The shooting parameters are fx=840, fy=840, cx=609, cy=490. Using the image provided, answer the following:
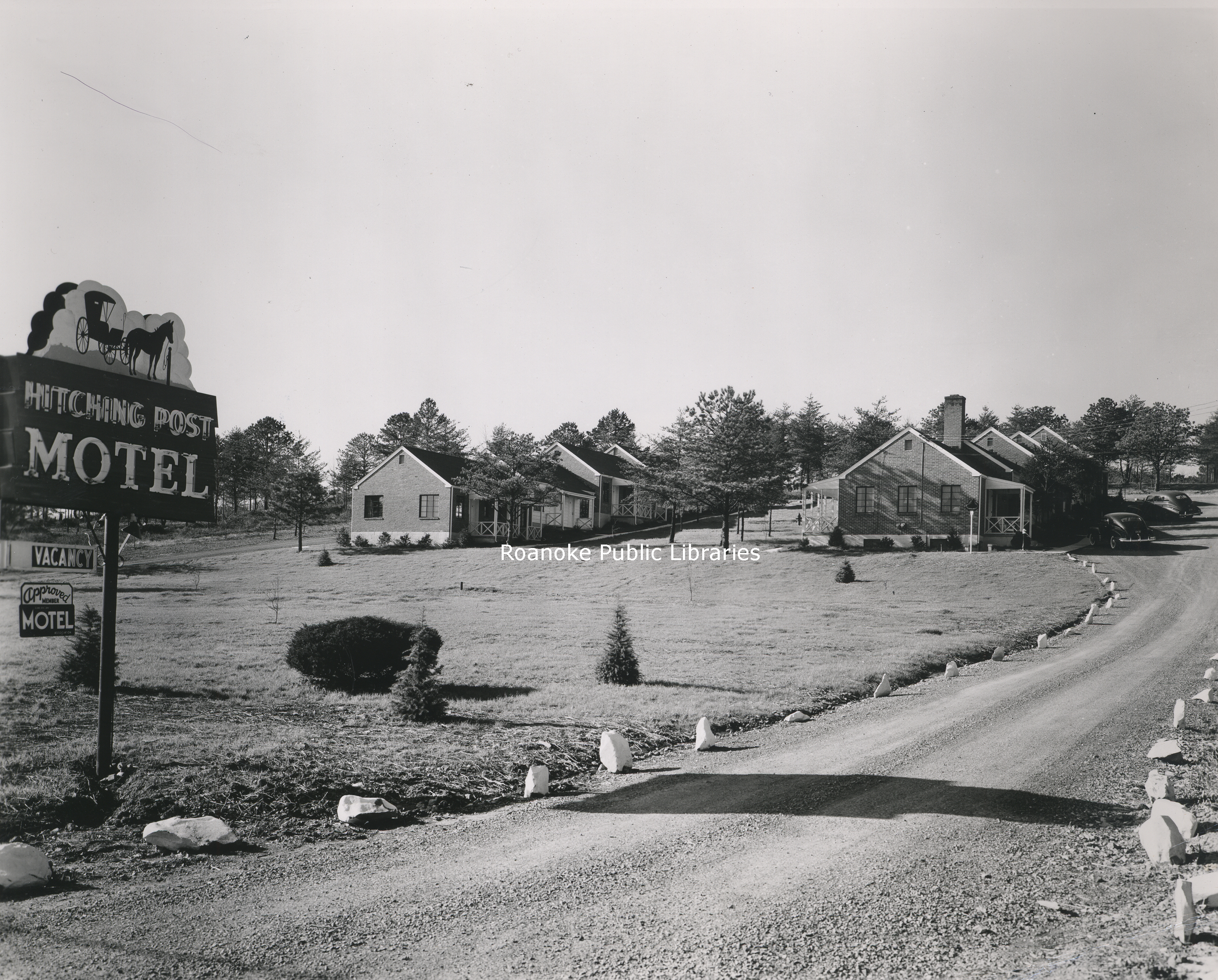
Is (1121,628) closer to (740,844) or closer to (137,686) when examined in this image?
(740,844)

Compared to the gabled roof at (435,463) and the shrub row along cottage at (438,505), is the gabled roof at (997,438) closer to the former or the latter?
the shrub row along cottage at (438,505)

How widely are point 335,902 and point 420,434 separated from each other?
92280mm

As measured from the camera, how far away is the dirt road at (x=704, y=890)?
15.1 ft

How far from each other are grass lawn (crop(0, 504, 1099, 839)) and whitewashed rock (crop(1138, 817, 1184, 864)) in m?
5.25

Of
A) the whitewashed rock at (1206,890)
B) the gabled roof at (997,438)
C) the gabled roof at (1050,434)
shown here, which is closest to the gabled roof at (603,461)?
the gabled roof at (997,438)

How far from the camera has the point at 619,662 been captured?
14.6 m

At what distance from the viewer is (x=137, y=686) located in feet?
44.5

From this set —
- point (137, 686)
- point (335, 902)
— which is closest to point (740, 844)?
point (335, 902)

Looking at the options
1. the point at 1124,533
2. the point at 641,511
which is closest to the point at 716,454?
the point at 641,511

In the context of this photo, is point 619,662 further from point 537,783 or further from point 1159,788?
point 1159,788

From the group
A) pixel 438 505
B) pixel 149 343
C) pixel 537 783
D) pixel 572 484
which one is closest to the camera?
pixel 537 783

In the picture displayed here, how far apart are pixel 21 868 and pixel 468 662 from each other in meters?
11.9

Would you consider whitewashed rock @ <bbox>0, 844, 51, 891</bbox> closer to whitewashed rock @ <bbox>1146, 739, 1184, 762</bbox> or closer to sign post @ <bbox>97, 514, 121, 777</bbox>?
sign post @ <bbox>97, 514, 121, 777</bbox>

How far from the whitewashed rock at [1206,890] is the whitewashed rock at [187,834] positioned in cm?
659
